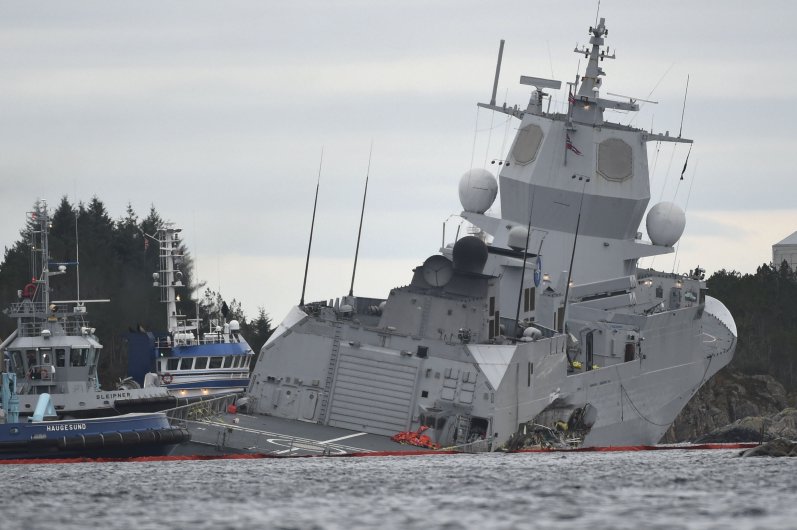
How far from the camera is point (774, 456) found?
108ft

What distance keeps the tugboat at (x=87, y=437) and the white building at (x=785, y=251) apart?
68090 mm

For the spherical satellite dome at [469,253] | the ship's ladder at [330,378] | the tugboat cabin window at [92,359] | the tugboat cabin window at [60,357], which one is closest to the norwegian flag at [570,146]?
the spherical satellite dome at [469,253]

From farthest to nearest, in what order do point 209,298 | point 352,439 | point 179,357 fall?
point 209,298 → point 179,357 → point 352,439

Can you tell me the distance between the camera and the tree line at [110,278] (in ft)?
205

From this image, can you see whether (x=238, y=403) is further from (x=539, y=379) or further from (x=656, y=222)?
(x=656, y=222)

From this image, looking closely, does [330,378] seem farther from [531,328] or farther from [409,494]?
[409,494]

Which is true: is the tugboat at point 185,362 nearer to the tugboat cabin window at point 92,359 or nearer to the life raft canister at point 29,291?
the tugboat cabin window at point 92,359

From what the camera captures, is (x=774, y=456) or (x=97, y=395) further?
(x=97, y=395)

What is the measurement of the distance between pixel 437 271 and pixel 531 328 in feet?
10.1

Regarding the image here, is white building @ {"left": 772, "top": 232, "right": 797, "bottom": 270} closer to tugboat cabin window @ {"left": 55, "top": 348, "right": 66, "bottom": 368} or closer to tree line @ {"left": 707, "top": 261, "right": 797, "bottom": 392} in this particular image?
tree line @ {"left": 707, "top": 261, "right": 797, "bottom": 392}

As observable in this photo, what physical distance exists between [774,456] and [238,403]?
12.6m

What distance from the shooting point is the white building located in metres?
99.6

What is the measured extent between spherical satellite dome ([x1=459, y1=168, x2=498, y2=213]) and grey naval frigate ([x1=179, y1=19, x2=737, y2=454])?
0.14 ft

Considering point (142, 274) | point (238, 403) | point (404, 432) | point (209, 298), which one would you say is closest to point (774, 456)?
point (404, 432)
